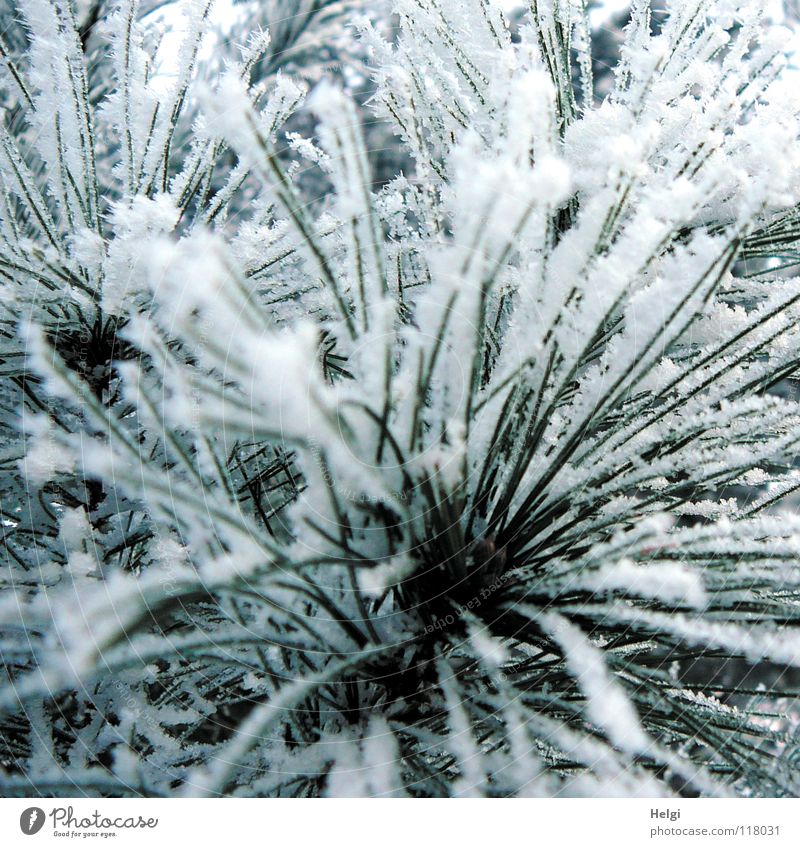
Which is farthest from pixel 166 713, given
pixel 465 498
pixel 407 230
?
pixel 407 230

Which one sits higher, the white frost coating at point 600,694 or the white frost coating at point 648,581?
the white frost coating at point 648,581

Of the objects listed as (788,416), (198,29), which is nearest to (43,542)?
(198,29)

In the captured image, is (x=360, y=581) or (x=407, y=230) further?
(x=407, y=230)

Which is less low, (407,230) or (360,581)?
(407,230)

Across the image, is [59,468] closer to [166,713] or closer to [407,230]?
[166,713]

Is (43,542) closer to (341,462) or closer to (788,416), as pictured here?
(341,462)

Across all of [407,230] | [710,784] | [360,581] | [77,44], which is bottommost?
[710,784]

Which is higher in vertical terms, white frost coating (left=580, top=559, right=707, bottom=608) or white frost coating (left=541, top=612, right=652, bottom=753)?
white frost coating (left=580, top=559, right=707, bottom=608)
